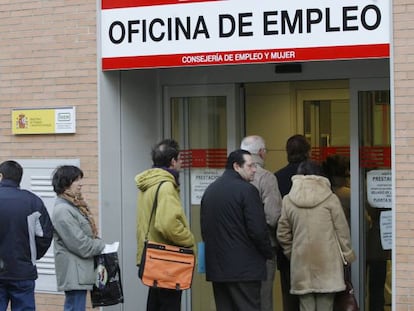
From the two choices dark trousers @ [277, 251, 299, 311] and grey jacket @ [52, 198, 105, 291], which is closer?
grey jacket @ [52, 198, 105, 291]

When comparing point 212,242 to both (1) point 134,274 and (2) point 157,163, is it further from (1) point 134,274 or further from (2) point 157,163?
(1) point 134,274

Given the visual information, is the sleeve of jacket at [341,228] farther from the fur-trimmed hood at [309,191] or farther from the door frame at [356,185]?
the door frame at [356,185]

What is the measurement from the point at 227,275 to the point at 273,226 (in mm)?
796

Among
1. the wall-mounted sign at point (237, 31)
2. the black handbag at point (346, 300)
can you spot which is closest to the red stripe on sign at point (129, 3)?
the wall-mounted sign at point (237, 31)

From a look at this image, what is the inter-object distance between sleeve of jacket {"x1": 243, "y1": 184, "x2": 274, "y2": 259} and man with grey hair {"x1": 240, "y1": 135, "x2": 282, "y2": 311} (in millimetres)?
591

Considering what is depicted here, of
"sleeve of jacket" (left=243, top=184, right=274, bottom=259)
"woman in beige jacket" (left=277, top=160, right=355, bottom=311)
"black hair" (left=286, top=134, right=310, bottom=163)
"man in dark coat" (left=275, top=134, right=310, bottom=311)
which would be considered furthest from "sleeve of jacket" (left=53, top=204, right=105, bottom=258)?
"black hair" (left=286, top=134, right=310, bottom=163)

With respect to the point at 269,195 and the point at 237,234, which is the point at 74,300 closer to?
the point at 237,234

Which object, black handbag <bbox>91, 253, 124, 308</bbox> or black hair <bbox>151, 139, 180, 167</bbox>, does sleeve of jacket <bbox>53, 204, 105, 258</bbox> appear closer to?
black handbag <bbox>91, 253, 124, 308</bbox>

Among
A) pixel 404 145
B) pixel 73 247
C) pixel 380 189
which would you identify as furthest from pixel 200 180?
pixel 404 145

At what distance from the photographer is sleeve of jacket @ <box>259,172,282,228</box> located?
7.30 metres

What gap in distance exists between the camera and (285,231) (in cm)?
711

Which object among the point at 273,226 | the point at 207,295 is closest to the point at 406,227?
the point at 273,226

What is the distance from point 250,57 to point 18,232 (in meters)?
2.60

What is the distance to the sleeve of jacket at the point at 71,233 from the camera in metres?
6.70
